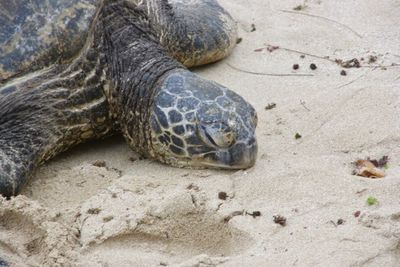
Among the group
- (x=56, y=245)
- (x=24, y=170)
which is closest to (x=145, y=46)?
(x=24, y=170)

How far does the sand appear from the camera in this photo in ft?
10.9

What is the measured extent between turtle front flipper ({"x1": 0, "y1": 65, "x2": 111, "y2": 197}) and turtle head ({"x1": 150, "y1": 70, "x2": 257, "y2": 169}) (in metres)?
0.36

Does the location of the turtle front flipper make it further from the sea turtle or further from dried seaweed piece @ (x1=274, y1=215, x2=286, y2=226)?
dried seaweed piece @ (x1=274, y1=215, x2=286, y2=226)

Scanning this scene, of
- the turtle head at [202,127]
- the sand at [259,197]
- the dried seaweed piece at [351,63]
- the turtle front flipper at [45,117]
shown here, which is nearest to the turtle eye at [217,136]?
the turtle head at [202,127]

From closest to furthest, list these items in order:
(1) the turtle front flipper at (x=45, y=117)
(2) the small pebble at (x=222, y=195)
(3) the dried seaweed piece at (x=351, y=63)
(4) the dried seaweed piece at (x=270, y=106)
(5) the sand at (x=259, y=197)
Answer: (5) the sand at (x=259, y=197) → (2) the small pebble at (x=222, y=195) → (1) the turtle front flipper at (x=45, y=117) → (4) the dried seaweed piece at (x=270, y=106) → (3) the dried seaweed piece at (x=351, y=63)

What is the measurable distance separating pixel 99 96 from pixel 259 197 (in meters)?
1.14

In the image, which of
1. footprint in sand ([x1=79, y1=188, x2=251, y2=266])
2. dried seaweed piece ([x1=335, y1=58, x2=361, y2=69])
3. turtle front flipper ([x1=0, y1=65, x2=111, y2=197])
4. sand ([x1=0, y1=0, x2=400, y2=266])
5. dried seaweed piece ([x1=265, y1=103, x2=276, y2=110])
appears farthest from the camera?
dried seaweed piece ([x1=335, y1=58, x2=361, y2=69])

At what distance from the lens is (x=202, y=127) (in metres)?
4.16

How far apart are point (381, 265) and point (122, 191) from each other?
130 cm

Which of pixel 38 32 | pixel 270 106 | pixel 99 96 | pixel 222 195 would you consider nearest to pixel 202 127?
pixel 222 195

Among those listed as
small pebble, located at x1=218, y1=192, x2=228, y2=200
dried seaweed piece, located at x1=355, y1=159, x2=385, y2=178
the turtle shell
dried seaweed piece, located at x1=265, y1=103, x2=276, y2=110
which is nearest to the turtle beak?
small pebble, located at x1=218, y1=192, x2=228, y2=200

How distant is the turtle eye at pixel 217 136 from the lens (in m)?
4.12

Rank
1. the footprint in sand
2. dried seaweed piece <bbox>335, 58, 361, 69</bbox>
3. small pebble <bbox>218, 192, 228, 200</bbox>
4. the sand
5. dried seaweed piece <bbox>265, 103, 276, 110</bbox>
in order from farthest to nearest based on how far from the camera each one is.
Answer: dried seaweed piece <bbox>335, 58, 361, 69</bbox>
dried seaweed piece <bbox>265, 103, 276, 110</bbox>
small pebble <bbox>218, 192, 228, 200</bbox>
the footprint in sand
the sand

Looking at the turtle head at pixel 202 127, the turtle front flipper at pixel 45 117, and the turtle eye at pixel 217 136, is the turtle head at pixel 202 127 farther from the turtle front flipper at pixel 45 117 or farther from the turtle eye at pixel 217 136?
the turtle front flipper at pixel 45 117
